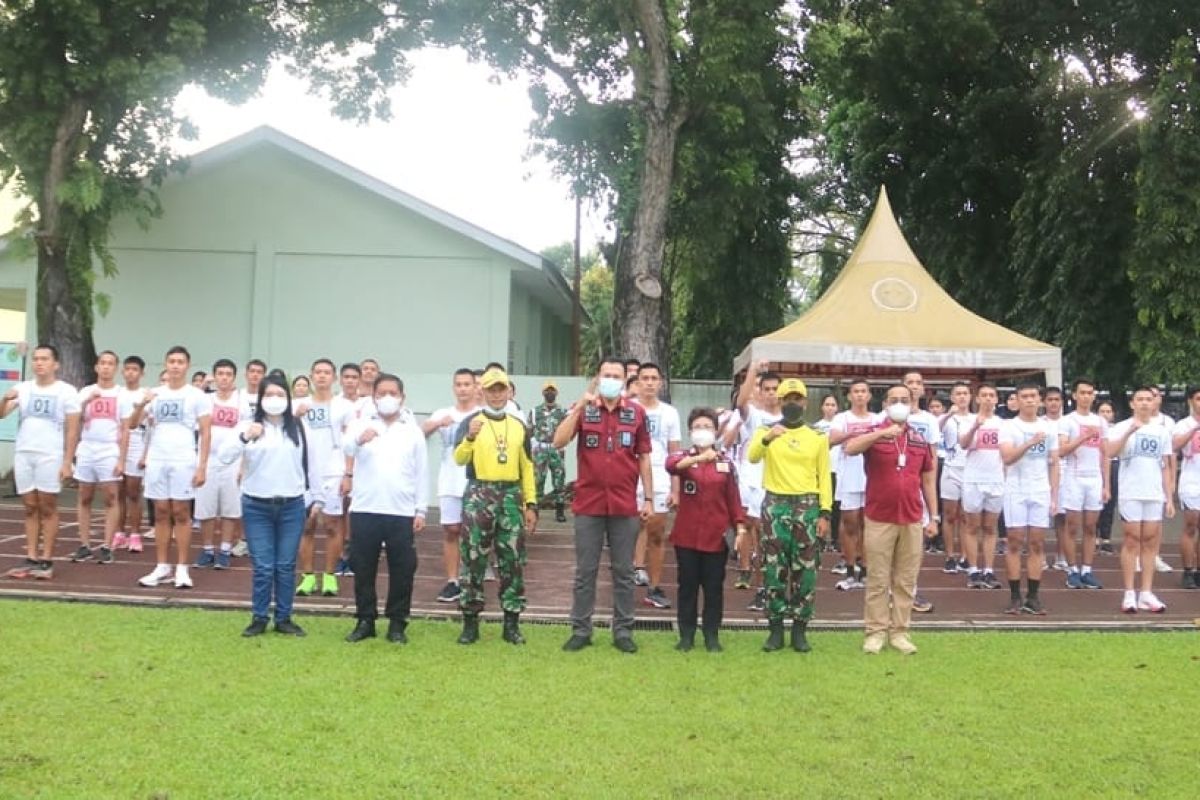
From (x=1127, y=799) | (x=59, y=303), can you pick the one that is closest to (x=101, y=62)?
(x=59, y=303)

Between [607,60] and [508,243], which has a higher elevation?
[607,60]

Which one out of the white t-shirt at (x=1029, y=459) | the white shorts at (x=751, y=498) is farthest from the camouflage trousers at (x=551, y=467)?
the white t-shirt at (x=1029, y=459)

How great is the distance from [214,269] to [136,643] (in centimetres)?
1361

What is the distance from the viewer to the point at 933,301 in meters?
15.5

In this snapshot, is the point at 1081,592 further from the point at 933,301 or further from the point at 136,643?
the point at 136,643

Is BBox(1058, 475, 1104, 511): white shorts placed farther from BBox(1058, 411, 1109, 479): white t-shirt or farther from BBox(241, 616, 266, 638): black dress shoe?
BBox(241, 616, 266, 638): black dress shoe

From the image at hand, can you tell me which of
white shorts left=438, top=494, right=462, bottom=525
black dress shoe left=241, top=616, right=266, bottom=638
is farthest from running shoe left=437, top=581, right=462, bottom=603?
black dress shoe left=241, top=616, right=266, bottom=638

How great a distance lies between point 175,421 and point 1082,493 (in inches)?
351

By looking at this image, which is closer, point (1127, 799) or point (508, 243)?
point (1127, 799)

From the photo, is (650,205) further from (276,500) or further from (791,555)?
(276,500)

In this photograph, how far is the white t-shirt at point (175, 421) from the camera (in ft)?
30.6

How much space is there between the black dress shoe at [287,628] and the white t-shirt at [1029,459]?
243 inches

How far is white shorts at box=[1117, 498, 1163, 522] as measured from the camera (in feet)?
30.8

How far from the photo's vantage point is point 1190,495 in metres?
10.5
